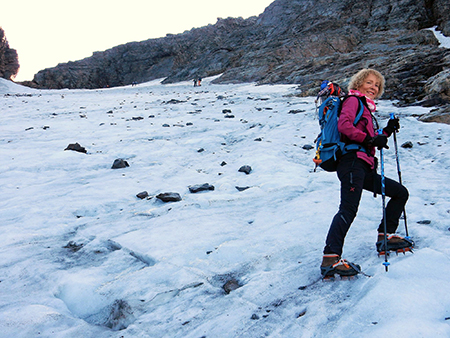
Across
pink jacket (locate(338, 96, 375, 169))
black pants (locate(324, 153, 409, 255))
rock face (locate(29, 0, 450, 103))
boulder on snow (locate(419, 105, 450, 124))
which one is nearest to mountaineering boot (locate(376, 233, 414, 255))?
black pants (locate(324, 153, 409, 255))

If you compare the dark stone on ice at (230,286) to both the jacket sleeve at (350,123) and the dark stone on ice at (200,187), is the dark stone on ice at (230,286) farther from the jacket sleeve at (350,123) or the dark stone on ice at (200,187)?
Result: the dark stone on ice at (200,187)

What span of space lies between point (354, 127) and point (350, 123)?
61 mm

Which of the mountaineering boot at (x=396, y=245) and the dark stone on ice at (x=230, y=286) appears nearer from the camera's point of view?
the dark stone on ice at (x=230, y=286)

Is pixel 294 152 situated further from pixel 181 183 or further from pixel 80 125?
pixel 80 125

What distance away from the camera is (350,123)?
10.9 feet

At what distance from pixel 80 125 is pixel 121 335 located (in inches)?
512

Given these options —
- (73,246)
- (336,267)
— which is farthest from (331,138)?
(73,246)

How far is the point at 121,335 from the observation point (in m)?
2.87

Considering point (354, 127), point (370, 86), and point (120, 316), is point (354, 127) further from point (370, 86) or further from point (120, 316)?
point (120, 316)

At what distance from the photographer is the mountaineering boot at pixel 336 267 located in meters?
3.23

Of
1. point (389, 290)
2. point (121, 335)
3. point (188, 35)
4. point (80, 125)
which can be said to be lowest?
point (121, 335)

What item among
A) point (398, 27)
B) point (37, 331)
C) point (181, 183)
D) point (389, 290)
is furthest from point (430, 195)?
point (398, 27)

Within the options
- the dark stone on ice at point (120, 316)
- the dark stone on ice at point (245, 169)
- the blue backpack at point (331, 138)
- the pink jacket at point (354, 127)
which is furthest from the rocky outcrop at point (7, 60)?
the pink jacket at point (354, 127)

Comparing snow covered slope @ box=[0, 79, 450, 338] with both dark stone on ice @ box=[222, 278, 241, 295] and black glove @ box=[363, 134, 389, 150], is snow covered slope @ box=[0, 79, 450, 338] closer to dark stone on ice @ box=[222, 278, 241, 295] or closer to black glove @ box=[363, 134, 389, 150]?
dark stone on ice @ box=[222, 278, 241, 295]
